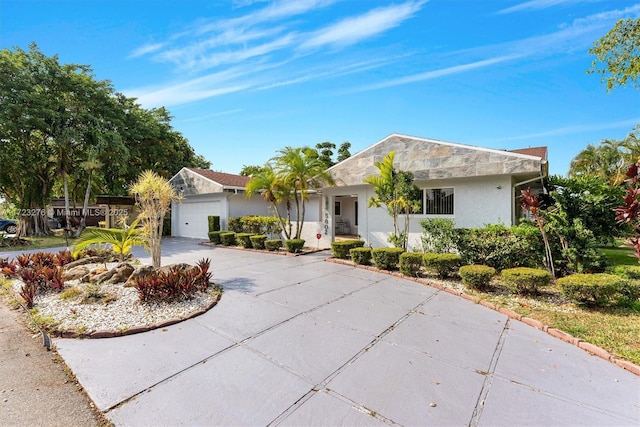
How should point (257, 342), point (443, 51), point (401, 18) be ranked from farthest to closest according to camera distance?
point (443, 51), point (401, 18), point (257, 342)

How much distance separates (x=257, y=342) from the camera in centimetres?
385

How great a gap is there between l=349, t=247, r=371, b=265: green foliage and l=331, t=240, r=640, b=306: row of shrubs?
0.42 m

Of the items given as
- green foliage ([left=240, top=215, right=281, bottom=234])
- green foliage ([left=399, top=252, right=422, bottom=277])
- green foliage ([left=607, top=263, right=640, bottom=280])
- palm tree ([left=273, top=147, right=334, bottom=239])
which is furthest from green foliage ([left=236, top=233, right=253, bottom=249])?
green foliage ([left=607, top=263, right=640, bottom=280])

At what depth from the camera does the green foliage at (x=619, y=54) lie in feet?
28.4

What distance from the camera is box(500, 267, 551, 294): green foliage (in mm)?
5535

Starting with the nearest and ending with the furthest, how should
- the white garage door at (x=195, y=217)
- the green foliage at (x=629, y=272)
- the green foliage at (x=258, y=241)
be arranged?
the green foliage at (x=629, y=272)
the green foliage at (x=258, y=241)
the white garage door at (x=195, y=217)

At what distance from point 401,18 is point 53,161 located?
20.8m

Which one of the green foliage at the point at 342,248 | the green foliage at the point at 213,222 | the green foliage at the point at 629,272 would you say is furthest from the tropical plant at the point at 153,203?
the green foliage at the point at 629,272

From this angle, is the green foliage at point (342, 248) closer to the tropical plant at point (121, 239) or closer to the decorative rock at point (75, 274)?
the tropical plant at point (121, 239)

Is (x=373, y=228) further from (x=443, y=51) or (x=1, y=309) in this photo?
(x=1, y=309)

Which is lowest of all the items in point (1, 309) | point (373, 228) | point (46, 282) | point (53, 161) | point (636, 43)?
point (1, 309)

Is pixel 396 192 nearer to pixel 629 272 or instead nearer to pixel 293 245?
pixel 293 245

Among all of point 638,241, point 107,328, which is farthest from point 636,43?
point 107,328

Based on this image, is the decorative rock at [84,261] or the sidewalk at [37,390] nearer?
the sidewalk at [37,390]
